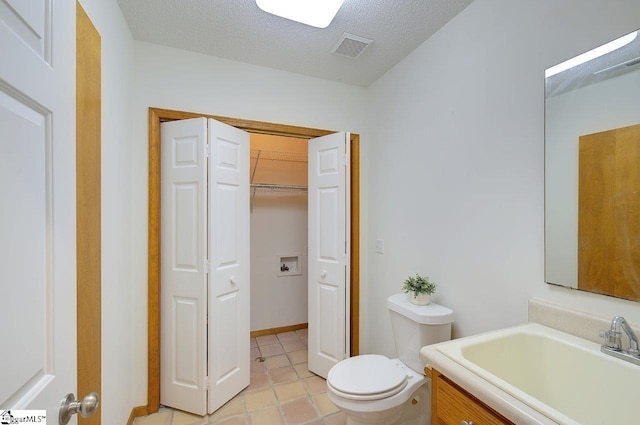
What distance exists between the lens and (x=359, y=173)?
8.19 ft

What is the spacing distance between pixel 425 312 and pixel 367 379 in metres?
0.48

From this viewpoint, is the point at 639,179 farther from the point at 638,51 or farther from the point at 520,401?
the point at 520,401

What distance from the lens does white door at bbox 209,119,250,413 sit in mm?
1877

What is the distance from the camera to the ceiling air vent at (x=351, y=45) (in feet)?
6.04

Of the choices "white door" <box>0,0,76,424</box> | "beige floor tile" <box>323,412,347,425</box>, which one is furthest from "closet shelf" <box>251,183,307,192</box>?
"white door" <box>0,0,76,424</box>

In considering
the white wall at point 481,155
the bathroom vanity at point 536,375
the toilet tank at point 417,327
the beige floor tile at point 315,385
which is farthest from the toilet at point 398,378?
the beige floor tile at point 315,385

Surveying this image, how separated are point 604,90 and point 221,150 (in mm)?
1963

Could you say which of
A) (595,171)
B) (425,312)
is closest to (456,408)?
(425,312)

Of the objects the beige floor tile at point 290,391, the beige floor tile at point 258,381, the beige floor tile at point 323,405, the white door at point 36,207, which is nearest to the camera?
the white door at point 36,207

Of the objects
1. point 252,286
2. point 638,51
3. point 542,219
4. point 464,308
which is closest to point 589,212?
point 542,219

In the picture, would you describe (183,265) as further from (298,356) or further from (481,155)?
(481,155)

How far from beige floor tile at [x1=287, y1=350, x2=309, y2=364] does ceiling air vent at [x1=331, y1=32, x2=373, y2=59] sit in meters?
2.61

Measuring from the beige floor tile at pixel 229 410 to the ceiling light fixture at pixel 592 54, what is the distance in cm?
258

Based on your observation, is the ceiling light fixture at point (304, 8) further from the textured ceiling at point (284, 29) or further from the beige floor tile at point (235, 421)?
the beige floor tile at point (235, 421)
